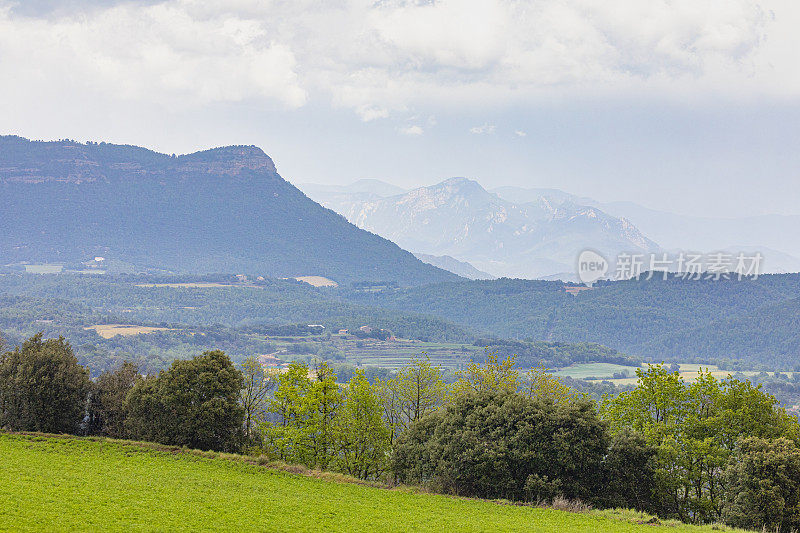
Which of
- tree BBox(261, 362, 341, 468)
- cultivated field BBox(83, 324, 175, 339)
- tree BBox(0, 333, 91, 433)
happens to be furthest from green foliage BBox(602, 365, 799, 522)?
cultivated field BBox(83, 324, 175, 339)

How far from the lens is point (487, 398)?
43.0 m

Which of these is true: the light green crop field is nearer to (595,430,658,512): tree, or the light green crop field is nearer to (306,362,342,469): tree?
(595,430,658,512): tree

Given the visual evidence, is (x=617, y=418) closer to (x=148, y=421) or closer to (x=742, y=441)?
(x=742, y=441)

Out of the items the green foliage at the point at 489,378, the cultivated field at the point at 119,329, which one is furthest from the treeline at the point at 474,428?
the cultivated field at the point at 119,329

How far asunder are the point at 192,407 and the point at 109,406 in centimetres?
773

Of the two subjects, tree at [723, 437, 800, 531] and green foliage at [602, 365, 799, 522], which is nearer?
tree at [723, 437, 800, 531]

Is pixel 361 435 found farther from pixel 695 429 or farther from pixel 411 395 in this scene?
pixel 695 429

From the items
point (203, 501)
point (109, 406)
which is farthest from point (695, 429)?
point (109, 406)

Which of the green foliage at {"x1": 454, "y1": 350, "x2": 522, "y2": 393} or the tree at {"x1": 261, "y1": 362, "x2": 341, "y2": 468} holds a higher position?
the green foliage at {"x1": 454, "y1": 350, "x2": 522, "y2": 393}

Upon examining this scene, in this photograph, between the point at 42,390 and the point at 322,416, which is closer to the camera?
the point at 42,390

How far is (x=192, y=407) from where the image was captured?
45281 mm

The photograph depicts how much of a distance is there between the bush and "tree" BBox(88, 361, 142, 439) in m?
21.8

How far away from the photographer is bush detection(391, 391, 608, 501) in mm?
39281

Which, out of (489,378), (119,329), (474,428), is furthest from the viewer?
(119,329)
